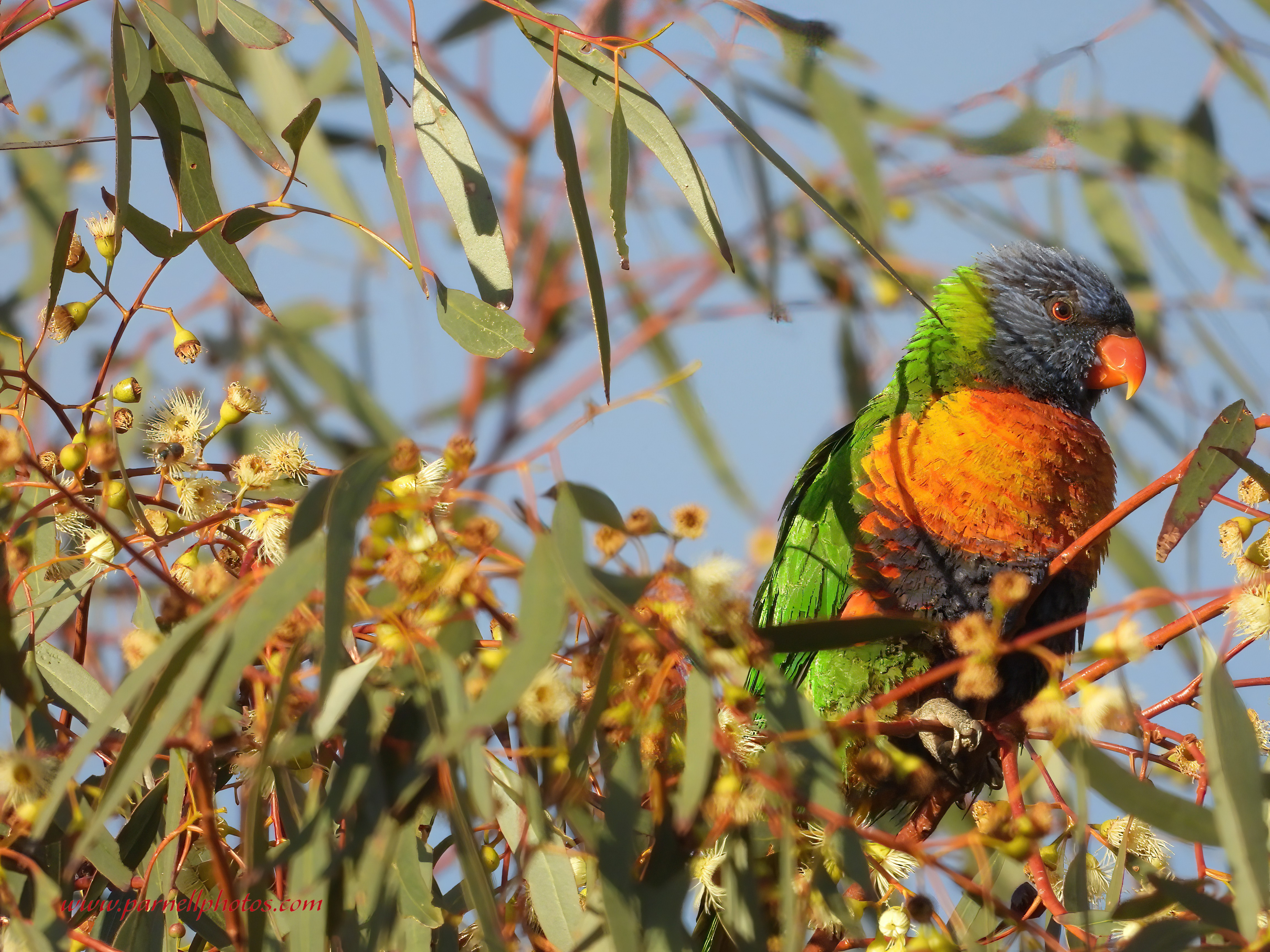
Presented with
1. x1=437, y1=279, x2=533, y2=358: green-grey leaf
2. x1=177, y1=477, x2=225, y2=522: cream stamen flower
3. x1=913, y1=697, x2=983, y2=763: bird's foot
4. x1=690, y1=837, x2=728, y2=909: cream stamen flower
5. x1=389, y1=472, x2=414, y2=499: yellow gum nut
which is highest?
x1=437, y1=279, x2=533, y2=358: green-grey leaf

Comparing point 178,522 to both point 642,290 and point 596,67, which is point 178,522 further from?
point 642,290

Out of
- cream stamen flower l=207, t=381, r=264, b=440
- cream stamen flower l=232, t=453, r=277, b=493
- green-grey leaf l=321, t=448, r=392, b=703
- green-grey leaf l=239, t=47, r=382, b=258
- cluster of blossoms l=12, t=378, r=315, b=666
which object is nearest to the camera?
green-grey leaf l=321, t=448, r=392, b=703

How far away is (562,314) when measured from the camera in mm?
3424

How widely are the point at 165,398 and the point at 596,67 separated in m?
0.64

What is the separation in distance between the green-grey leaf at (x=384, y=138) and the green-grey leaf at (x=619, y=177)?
7.8 inches

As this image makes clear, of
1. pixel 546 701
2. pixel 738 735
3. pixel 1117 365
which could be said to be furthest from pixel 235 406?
pixel 1117 365

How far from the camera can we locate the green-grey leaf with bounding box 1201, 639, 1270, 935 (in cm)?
83

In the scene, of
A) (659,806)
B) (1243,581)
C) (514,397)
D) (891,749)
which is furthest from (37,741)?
(514,397)

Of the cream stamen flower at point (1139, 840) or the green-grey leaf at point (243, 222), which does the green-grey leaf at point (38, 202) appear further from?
the cream stamen flower at point (1139, 840)

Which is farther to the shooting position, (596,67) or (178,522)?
(596,67)

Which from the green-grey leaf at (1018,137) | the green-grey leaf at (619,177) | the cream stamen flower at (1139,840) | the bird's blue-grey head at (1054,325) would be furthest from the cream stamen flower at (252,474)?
the green-grey leaf at (1018,137)

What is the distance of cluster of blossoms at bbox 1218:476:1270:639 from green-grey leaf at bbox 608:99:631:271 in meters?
Answer: 0.66

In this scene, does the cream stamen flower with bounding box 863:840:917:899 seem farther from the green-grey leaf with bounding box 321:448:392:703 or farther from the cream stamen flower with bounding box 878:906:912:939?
the green-grey leaf with bounding box 321:448:392:703

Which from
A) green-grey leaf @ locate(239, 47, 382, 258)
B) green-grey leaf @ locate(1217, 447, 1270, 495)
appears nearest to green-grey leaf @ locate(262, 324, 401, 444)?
green-grey leaf @ locate(239, 47, 382, 258)
